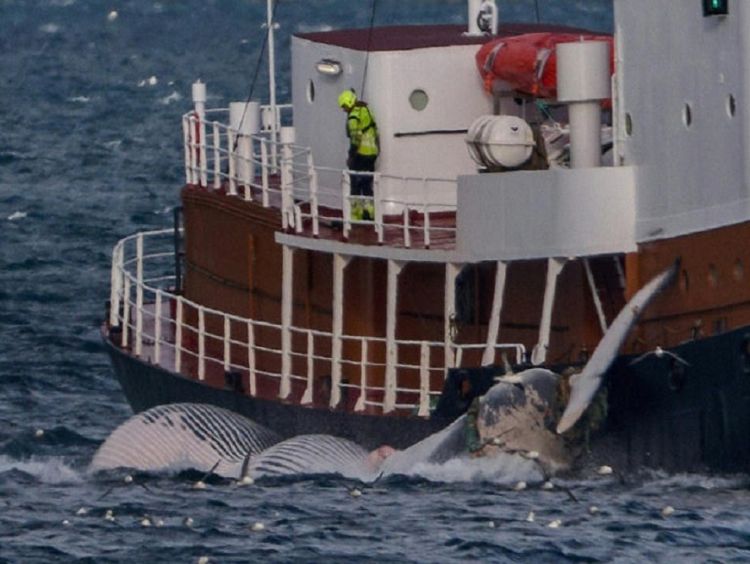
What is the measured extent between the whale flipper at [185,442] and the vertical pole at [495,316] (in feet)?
10.1

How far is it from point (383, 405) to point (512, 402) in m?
2.72

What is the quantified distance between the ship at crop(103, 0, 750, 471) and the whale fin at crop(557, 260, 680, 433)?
0.88ft

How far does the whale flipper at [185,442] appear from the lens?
32312 millimetres

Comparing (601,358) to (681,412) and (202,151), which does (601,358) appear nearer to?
(681,412)

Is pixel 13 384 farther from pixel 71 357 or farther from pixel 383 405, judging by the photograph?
pixel 383 405

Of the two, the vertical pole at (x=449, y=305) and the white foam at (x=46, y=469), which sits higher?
the vertical pole at (x=449, y=305)

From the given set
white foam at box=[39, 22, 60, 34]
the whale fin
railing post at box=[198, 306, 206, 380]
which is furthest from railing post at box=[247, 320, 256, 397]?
white foam at box=[39, 22, 60, 34]

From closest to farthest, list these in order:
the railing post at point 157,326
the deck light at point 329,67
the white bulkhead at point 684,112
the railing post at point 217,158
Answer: the white bulkhead at point 684,112, the deck light at point 329,67, the railing post at point 157,326, the railing post at point 217,158

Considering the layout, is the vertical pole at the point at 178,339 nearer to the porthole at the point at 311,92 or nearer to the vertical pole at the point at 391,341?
the porthole at the point at 311,92

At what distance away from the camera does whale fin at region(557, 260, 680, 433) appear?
28.7 metres

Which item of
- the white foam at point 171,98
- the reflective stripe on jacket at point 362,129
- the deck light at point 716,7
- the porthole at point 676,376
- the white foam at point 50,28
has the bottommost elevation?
the white foam at point 171,98

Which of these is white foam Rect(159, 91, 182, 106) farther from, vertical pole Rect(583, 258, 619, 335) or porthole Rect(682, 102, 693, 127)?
porthole Rect(682, 102, 693, 127)

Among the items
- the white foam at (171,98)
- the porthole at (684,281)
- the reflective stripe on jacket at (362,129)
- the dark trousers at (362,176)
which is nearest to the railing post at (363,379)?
the dark trousers at (362,176)

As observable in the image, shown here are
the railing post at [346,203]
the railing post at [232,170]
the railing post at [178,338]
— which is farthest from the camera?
the railing post at [232,170]
